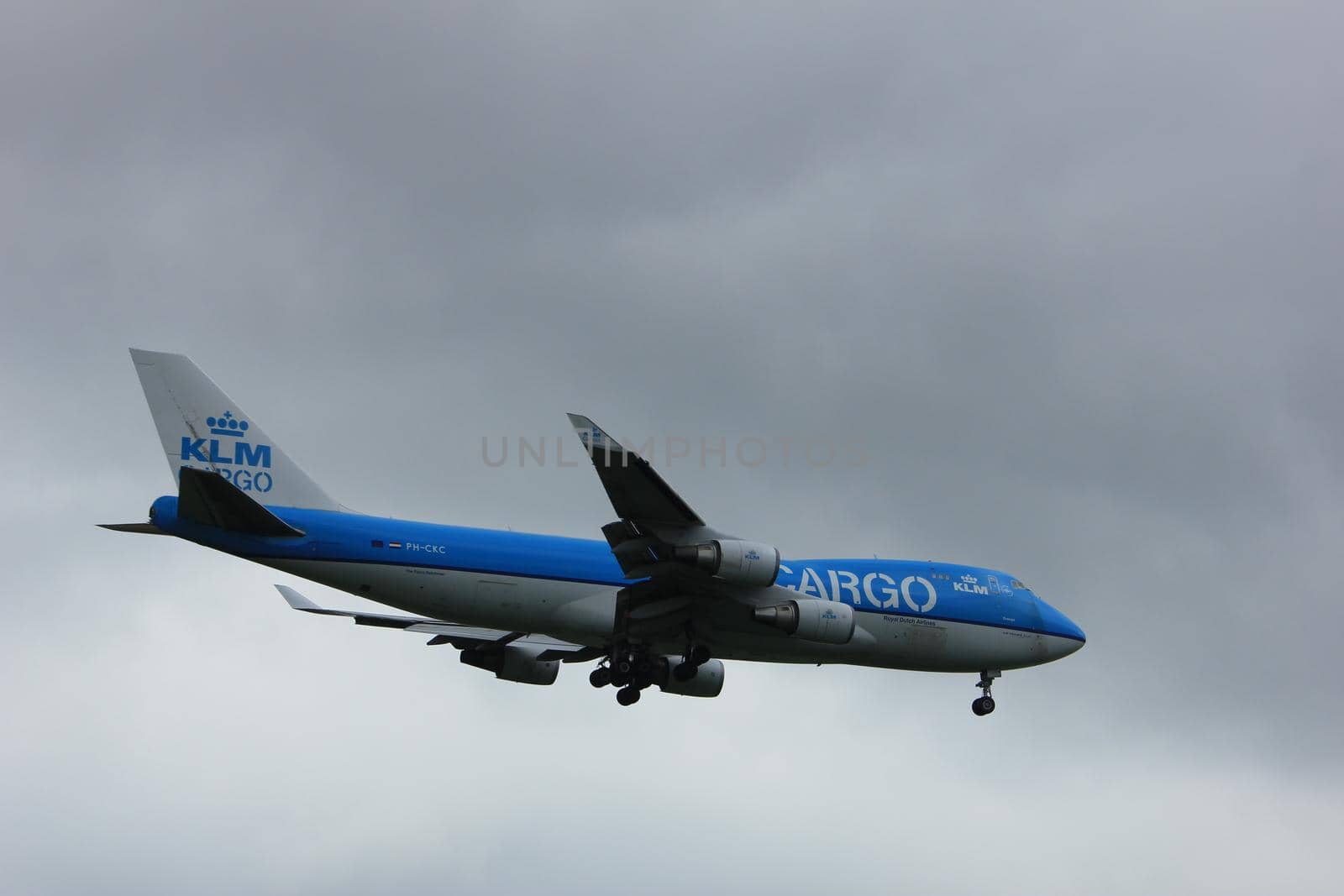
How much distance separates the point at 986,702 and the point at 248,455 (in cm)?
2109

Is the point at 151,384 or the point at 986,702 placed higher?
the point at 151,384

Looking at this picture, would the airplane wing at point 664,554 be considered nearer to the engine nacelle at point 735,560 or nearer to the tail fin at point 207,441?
the engine nacelle at point 735,560

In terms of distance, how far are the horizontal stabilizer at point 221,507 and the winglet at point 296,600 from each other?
5.77 metres

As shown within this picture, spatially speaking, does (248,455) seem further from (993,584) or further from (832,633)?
(993,584)

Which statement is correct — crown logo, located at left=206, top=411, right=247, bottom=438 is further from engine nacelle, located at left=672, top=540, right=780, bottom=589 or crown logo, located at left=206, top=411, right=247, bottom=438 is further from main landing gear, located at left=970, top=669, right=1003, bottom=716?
main landing gear, located at left=970, top=669, right=1003, bottom=716

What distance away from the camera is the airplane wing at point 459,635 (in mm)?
41594

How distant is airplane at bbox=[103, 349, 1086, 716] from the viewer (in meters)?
34.1

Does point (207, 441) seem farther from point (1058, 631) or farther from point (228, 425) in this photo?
point (1058, 631)

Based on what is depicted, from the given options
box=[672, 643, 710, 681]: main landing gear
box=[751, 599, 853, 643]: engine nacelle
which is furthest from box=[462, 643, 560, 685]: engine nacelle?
box=[751, 599, 853, 643]: engine nacelle

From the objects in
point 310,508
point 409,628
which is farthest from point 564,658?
point 310,508

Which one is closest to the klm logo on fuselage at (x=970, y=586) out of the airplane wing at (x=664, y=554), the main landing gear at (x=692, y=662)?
the airplane wing at (x=664, y=554)

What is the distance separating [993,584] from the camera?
41625 mm

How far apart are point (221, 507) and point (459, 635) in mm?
11129

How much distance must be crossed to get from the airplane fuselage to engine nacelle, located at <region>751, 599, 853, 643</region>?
111 centimetres
